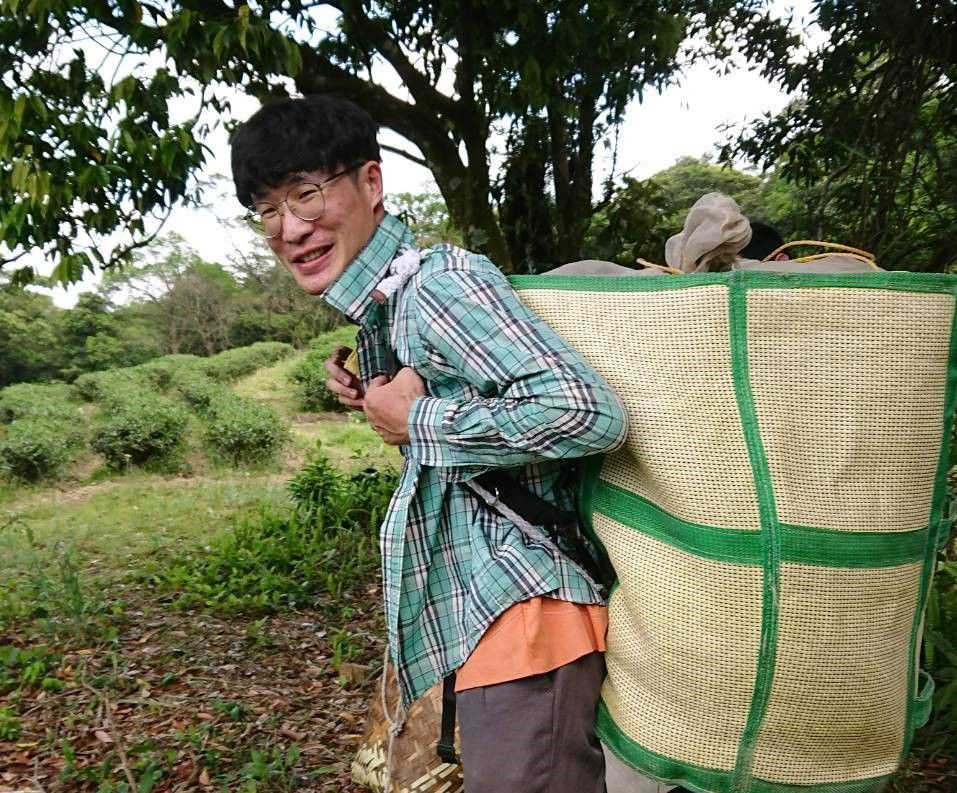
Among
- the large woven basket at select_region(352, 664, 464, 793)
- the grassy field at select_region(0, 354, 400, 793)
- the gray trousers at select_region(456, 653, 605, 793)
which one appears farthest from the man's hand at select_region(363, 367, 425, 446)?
the grassy field at select_region(0, 354, 400, 793)

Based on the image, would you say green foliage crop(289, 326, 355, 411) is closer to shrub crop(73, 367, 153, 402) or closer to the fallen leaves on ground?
shrub crop(73, 367, 153, 402)

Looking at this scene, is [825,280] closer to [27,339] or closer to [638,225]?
[638,225]

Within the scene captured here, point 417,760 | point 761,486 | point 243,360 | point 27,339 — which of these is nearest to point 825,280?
point 761,486

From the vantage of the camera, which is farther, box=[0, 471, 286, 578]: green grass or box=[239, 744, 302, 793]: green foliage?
box=[0, 471, 286, 578]: green grass

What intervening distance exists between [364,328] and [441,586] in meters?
0.44

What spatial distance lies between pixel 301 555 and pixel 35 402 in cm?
856

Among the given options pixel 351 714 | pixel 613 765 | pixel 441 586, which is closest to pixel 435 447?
pixel 441 586

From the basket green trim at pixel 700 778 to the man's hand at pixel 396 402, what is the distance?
0.55 metres

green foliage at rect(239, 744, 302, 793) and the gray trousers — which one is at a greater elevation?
the gray trousers

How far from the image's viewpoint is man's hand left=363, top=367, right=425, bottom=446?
1227 millimetres

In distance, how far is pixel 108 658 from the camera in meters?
3.53

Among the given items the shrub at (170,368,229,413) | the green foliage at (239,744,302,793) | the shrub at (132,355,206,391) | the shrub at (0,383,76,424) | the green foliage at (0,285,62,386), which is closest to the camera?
the green foliage at (239,744,302,793)

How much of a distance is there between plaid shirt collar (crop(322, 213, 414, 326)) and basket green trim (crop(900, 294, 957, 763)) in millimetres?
813

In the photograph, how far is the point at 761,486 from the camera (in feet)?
3.33
